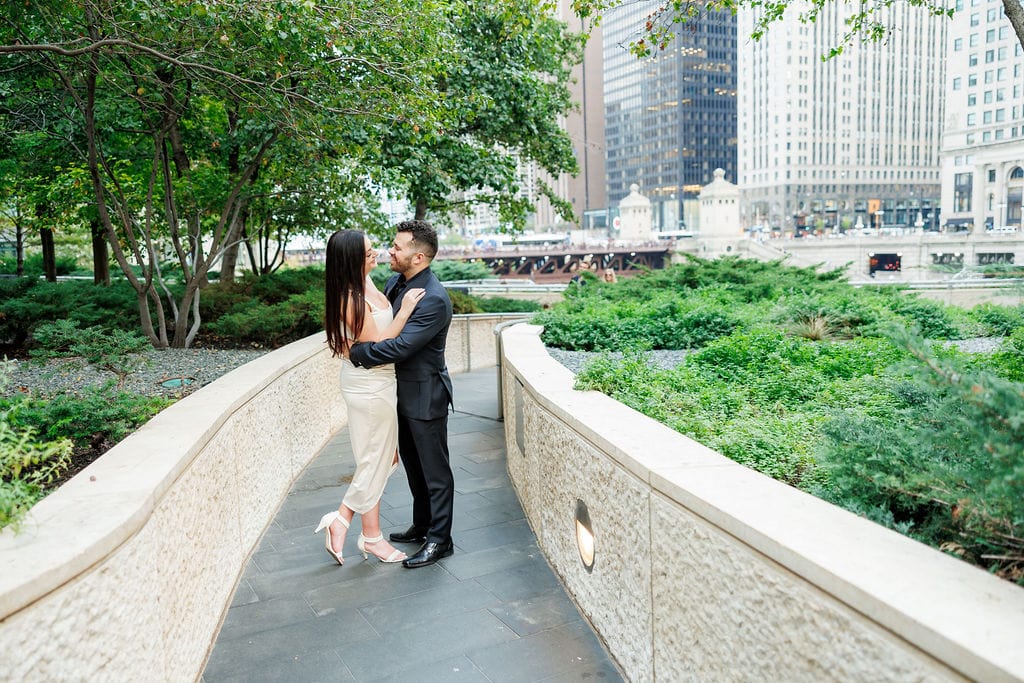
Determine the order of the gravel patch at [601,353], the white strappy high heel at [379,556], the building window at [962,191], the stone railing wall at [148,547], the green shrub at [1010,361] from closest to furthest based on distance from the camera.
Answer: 1. the stone railing wall at [148,547]
2. the green shrub at [1010,361]
3. the white strappy high heel at [379,556]
4. the gravel patch at [601,353]
5. the building window at [962,191]

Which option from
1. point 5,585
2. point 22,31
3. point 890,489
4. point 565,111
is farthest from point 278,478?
point 565,111

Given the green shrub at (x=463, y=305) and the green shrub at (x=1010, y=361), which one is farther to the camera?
the green shrub at (x=463, y=305)

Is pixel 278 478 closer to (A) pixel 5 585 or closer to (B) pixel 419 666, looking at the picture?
(B) pixel 419 666

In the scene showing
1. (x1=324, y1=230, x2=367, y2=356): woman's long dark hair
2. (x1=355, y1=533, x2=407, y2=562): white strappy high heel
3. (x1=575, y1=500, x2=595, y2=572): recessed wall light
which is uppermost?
(x1=324, y1=230, x2=367, y2=356): woman's long dark hair

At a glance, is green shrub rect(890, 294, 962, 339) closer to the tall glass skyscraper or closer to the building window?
the building window

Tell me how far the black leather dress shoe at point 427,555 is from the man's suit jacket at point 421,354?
81 centimetres

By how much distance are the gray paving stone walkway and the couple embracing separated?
11.0 inches

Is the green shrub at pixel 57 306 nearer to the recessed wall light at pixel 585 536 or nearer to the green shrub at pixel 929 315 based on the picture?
the recessed wall light at pixel 585 536

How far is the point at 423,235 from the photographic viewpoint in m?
4.84

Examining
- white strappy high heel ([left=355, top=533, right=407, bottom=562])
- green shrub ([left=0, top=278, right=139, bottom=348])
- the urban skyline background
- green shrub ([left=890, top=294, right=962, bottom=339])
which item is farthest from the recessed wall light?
the urban skyline background

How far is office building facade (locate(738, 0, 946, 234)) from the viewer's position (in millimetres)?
142250

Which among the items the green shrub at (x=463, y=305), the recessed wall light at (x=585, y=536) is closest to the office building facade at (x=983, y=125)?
the green shrub at (x=463, y=305)

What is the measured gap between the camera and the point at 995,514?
84.6 inches

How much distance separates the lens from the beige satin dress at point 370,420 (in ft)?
15.4
